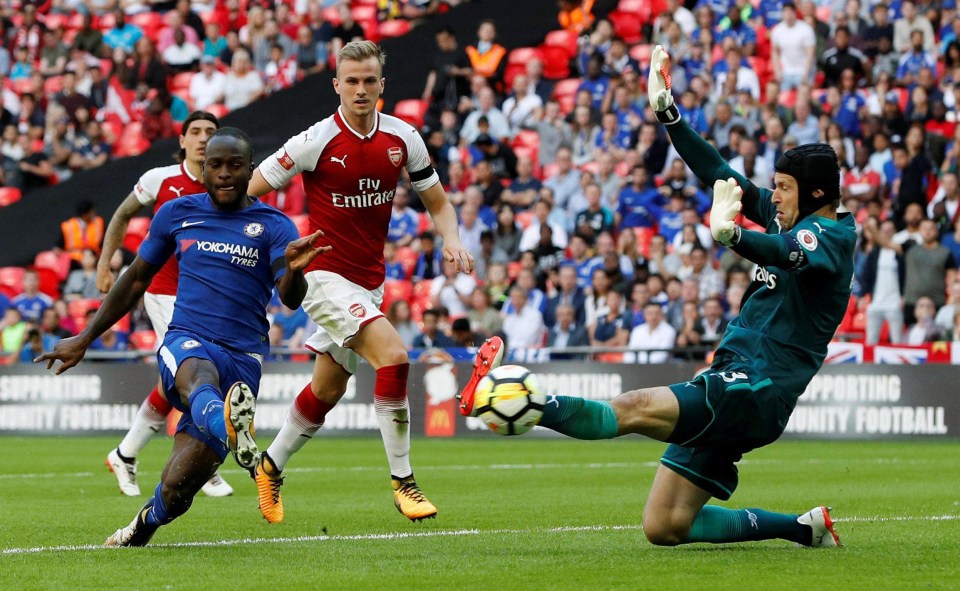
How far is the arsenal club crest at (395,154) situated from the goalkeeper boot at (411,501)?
199cm

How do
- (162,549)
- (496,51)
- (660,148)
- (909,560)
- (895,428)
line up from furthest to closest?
(496,51) < (660,148) < (895,428) < (162,549) < (909,560)

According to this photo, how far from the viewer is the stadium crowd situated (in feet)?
63.2

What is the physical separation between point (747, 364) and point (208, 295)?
276 centimetres

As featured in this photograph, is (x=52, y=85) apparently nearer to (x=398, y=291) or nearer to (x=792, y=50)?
(x=398, y=291)

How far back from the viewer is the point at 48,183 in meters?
27.6

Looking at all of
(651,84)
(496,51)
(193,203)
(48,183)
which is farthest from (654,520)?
(48,183)

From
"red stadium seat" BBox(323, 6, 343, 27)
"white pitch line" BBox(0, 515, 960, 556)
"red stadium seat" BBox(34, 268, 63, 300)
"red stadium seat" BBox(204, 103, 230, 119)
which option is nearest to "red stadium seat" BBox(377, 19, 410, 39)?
"red stadium seat" BBox(323, 6, 343, 27)

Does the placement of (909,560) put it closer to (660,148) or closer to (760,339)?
(760,339)

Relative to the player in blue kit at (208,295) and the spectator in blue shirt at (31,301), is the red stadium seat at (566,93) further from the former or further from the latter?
the player in blue kit at (208,295)

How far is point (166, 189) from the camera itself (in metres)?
11.4

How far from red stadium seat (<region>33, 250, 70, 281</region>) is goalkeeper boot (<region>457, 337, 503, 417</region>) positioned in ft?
60.3

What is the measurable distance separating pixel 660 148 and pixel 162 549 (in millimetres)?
15123

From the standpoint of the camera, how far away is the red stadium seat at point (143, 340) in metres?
22.4

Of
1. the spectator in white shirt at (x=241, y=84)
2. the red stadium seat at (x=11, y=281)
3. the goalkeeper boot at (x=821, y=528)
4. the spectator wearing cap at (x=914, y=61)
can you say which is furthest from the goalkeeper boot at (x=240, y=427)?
the spectator in white shirt at (x=241, y=84)
